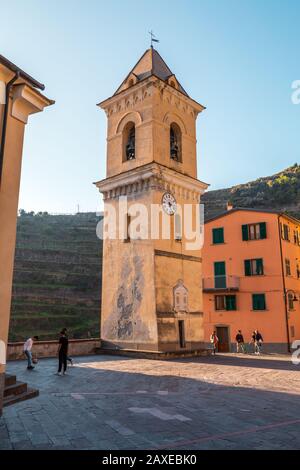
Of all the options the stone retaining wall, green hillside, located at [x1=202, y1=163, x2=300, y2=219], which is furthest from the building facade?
green hillside, located at [x1=202, y1=163, x2=300, y2=219]

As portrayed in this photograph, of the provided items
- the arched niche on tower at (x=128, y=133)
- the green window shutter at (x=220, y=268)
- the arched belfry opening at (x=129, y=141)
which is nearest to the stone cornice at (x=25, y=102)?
the arched niche on tower at (x=128, y=133)

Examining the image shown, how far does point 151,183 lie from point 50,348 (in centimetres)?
946

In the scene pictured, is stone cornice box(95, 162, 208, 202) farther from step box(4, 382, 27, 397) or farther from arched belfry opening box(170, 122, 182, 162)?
step box(4, 382, 27, 397)

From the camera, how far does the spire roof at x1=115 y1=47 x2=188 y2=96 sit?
71.9 feet

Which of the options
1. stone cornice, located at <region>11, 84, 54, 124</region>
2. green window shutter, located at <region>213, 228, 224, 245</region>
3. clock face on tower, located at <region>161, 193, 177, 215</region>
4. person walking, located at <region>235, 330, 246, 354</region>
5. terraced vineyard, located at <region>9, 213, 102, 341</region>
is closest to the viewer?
stone cornice, located at <region>11, 84, 54, 124</region>

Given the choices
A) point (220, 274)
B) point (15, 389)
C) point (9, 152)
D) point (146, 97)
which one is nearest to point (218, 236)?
Answer: point (220, 274)

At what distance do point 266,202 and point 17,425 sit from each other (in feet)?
218

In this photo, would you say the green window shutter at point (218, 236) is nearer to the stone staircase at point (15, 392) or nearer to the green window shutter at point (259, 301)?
the green window shutter at point (259, 301)

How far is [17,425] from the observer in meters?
6.25

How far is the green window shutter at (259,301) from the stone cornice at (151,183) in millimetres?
8925

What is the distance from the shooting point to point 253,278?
26906 mm

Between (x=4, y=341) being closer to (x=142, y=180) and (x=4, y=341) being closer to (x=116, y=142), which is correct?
(x=142, y=180)
